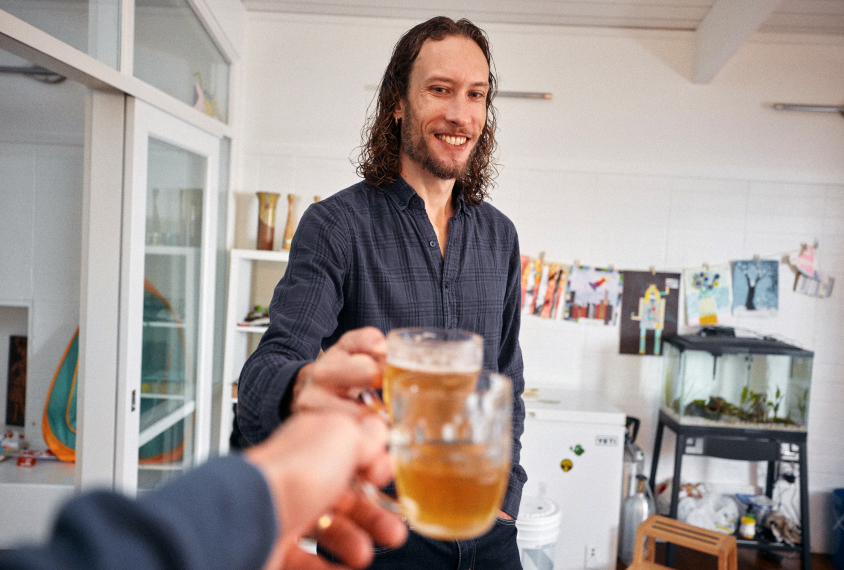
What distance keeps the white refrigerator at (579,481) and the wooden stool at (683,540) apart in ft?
0.83

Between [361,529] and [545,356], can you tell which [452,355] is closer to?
[361,529]

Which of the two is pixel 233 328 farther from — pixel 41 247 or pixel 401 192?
pixel 401 192

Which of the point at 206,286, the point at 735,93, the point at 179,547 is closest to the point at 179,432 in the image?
the point at 206,286

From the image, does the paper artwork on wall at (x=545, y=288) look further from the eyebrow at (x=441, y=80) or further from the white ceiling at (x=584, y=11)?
the eyebrow at (x=441, y=80)

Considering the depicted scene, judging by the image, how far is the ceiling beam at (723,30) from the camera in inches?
101

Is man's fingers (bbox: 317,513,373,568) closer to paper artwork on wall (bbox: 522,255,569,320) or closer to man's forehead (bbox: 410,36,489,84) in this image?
man's forehead (bbox: 410,36,489,84)

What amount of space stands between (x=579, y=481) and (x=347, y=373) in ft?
8.24

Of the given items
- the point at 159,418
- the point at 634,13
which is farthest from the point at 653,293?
the point at 159,418

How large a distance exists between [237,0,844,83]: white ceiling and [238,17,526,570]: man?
6.29 feet

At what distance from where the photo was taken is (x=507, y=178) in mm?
3346

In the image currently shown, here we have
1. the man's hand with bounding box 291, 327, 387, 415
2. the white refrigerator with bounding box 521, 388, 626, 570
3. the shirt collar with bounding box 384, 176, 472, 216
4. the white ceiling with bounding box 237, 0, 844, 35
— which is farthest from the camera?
the white ceiling with bounding box 237, 0, 844, 35

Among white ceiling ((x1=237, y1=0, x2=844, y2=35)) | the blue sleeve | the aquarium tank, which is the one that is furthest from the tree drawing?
the blue sleeve

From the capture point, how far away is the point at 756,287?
131 inches

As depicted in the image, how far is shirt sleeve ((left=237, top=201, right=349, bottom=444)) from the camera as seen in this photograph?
754mm
